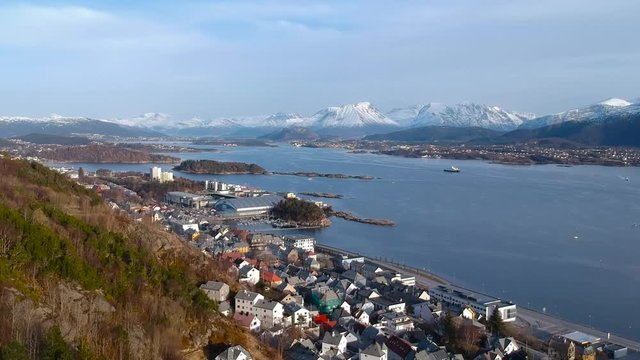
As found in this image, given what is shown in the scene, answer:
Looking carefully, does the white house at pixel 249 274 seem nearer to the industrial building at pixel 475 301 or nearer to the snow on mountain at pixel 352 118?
the industrial building at pixel 475 301

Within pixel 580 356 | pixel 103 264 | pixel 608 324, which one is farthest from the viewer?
pixel 608 324

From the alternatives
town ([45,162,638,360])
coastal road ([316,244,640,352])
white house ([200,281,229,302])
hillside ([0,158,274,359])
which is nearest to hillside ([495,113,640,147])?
coastal road ([316,244,640,352])

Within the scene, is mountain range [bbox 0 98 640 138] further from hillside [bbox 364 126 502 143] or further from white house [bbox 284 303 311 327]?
white house [bbox 284 303 311 327]

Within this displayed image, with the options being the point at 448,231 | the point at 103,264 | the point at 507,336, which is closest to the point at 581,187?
the point at 448,231

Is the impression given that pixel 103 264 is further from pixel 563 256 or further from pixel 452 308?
pixel 563 256

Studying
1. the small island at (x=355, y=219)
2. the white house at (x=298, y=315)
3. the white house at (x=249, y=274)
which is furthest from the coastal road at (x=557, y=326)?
the small island at (x=355, y=219)

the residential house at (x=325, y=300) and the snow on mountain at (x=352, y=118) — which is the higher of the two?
the snow on mountain at (x=352, y=118)

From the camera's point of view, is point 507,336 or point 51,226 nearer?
point 51,226
